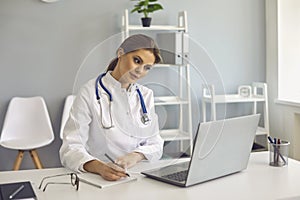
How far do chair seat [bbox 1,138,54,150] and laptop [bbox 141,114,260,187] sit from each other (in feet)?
6.39

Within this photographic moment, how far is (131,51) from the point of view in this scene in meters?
1.49

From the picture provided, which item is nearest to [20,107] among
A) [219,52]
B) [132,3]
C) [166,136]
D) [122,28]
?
[122,28]

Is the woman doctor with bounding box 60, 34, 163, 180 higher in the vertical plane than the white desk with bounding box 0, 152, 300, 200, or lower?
higher

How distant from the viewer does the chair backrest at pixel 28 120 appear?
11.5 ft

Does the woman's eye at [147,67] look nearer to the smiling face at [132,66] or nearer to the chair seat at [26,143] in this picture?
the smiling face at [132,66]

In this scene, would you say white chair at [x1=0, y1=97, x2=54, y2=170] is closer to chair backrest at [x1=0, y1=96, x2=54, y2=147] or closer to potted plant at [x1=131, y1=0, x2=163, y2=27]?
chair backrest at [x1=0, y1=96, x2=54, y2=147]

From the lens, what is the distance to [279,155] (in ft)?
5.65

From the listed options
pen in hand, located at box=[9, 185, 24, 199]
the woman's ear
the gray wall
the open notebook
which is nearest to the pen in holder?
the open notebook

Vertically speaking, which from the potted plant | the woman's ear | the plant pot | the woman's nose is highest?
the potted plant

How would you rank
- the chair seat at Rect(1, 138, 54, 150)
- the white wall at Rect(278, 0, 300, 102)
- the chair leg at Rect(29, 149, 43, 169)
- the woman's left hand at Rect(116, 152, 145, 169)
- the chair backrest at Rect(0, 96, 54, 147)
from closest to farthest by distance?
the woman's left hand at Rect(116, 152, 145, 169) < the chair seat at Rect(1, 138, 54, 150) < the chair leg at Rect(29, 149, 43, 169) < the chair backrest at Rect(0, 96, 54, 147) < the white wall at Rect(278, 0, 300, 102)

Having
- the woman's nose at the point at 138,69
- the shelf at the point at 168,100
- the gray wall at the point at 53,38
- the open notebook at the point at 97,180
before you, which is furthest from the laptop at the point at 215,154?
the gray wall at the point at 53,38

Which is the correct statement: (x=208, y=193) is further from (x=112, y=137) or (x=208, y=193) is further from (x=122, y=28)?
(x=122, y=28)

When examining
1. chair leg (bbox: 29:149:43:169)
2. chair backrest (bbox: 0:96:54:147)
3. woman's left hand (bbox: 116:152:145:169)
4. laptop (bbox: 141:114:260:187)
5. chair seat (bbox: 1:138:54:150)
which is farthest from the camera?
chair backrest (bbox: 0:96:54:147)

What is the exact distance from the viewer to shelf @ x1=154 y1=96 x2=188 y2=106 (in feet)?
5.09
